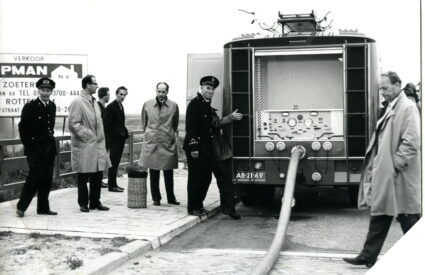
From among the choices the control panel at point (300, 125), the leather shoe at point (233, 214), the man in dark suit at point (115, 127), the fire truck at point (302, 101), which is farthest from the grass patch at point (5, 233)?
the man in dark suit at point (115, 127)

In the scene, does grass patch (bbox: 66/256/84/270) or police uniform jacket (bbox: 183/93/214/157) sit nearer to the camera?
grass patch (bbox: 66/256/84/270)

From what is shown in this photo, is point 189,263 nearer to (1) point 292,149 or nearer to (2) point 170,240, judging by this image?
(2) point 170,240

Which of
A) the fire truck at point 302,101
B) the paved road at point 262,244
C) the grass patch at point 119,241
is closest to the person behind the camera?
the paved road at point 262,244

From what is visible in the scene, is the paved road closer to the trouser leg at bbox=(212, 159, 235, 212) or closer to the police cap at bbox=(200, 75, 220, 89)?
the trouser leg at bbox=(212, 159, 235, 212)

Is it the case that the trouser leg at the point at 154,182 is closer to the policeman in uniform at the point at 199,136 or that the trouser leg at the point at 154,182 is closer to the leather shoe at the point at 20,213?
the policeman in uniform at the point at 199,136

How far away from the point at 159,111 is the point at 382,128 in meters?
4.38

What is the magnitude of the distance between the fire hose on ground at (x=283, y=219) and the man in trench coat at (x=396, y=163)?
1.02 metres

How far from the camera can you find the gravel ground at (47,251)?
6098mm

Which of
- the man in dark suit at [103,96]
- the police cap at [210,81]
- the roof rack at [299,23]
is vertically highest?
the roof rack at [299,23]

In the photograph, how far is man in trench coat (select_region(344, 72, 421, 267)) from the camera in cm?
597

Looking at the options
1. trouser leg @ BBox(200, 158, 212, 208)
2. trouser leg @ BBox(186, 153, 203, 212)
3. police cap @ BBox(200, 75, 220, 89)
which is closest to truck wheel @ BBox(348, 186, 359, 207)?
trouser leg @ BBox(200, 158, 212, 208)

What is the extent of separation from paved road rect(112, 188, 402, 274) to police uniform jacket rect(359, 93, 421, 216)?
77 cm

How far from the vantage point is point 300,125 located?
31.5 ft

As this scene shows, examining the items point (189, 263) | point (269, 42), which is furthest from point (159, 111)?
point (189, 263)
